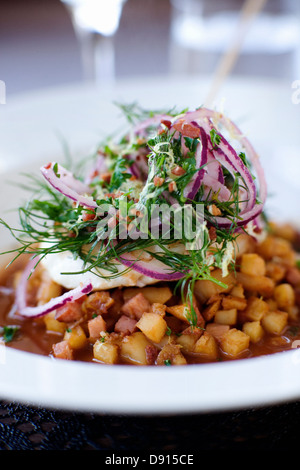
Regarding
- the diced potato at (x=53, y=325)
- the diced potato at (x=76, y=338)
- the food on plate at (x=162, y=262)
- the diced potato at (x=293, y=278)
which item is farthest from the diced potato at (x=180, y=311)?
the diced potato at (x=293, y=278)

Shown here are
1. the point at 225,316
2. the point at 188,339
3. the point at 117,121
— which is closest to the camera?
the point at 188,339

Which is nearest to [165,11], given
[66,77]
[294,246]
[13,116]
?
[66,77]

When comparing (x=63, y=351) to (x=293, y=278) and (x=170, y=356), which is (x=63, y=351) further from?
(x=293, y=278)

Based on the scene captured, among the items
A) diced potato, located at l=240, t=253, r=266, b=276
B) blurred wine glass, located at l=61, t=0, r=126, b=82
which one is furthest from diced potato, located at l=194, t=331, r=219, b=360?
blurred wine glass, located at l=61, t=0, r=126, b=82

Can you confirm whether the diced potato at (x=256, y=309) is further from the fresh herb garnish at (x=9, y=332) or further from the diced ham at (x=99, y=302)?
the fresh herb garnish at (x=9, y=332)

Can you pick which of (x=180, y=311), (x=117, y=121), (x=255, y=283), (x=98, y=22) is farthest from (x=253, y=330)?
(x=98, y=22)

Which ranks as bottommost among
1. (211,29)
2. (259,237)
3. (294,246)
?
(294,246)
